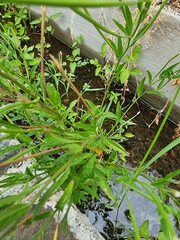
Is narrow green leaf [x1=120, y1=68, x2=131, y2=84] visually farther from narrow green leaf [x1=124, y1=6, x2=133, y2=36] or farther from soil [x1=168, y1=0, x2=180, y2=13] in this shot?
narrow green leaf [x1=124, y1=6, x2=133, y2=36]

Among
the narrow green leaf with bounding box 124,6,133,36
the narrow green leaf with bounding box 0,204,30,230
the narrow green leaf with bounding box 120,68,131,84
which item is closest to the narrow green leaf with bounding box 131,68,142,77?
the narrow green leaf with bounding box 120,68,131,84

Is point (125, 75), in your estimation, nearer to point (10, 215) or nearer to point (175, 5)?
point (175, 5)

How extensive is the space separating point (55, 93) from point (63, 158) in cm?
18

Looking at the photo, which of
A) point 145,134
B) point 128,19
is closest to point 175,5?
point 145,134

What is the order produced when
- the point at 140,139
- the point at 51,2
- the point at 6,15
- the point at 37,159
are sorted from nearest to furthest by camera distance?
1. the point at 51,2
2. the point at 37,159
3. the point at 140,139
4. the point at 6,15

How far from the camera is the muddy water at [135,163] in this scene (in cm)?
125

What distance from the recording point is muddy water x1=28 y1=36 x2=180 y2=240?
1.25 meters

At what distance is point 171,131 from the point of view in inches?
58.4

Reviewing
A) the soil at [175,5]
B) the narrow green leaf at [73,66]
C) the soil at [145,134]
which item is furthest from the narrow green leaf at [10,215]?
the narrow green leaf at [73,66]

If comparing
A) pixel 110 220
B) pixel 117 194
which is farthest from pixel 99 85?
pixel 110 220

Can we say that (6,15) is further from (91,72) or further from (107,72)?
(107,72)

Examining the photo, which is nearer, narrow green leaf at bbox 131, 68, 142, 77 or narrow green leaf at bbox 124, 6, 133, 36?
narrow green leaf at bbox 124, 6, 133, 36

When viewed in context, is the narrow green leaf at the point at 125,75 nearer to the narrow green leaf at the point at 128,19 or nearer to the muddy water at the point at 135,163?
the muddy water at the point at 135,163

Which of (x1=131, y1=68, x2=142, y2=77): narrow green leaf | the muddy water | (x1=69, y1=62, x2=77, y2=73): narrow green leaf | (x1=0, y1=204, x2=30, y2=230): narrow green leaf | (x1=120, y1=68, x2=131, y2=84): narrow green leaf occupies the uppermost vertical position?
(x1=0, y1=204, x2=30, y2=230): narrow green leaf
